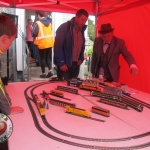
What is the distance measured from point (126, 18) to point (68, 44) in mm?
1292

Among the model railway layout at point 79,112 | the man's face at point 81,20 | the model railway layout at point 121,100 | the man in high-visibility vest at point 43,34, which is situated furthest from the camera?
the man in high-visibility vest at point 43,34

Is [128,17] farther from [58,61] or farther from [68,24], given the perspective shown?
[58,61]

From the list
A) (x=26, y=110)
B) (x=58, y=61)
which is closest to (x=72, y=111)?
(x=26, y=110)

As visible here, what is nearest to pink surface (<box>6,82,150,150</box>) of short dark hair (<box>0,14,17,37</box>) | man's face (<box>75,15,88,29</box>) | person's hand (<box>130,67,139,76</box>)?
short dark hair (<box>0,14,17,37</box>)

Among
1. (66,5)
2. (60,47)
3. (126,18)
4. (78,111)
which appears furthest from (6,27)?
(66,5)

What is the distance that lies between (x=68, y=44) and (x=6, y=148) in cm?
243

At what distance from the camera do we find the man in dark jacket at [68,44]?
3223 millimetres

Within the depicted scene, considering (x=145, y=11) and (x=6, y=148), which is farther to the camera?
(x=145, y=11)

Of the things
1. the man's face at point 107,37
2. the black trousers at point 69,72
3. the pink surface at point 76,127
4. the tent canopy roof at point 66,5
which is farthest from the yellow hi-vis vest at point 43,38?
the pink surface at point 76,127

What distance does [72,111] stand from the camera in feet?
4.81

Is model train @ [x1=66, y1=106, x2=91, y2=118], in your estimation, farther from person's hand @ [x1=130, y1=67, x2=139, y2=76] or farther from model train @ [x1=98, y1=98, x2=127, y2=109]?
person's hand @ [x1=130, y1=67, x2=139, y2=76]

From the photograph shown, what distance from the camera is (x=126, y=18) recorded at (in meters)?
3.78

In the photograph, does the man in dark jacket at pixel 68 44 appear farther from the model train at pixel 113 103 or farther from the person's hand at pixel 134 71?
the model train at pixel 113 103

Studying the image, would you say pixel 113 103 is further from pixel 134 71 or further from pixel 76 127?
pixel 134 71
